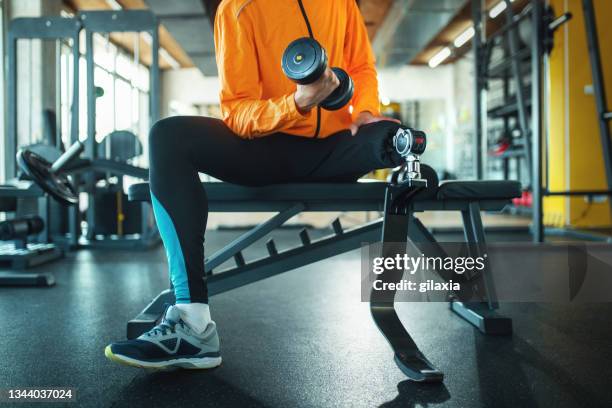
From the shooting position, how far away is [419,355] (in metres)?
1.02

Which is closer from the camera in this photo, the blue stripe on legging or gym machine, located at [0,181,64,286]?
the blue stripe on legging

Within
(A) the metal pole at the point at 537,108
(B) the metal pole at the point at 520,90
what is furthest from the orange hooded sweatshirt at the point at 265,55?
(B) the metal pole at the point at 520,90

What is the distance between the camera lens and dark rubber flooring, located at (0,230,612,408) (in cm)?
90

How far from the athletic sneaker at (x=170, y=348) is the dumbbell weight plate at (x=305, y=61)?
574mm

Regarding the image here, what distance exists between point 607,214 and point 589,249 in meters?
2.29

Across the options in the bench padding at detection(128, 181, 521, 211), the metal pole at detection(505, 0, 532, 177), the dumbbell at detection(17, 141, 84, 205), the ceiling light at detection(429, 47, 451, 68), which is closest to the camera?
the bench padding at detection(128, 181, 521, 211)

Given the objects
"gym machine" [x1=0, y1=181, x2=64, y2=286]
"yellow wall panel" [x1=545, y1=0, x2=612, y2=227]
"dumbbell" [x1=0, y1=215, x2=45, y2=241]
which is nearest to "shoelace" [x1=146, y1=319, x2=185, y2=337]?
"gym machine" [x1=0, y1=181, x2=64, y2=286]

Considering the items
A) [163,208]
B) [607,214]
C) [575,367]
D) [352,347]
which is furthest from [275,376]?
[607,214]

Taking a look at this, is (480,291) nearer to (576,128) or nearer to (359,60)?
(359,60)

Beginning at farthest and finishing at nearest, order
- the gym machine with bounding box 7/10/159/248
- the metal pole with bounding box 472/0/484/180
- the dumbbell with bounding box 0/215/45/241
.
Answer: the metal pole with bounding box 472/0/484/180 < the gym machine with bounding box 7/10/159/248 < the dumbbell with bounding box 0/215/45/241

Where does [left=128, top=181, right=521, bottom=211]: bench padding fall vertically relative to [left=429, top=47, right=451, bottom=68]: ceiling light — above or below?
below

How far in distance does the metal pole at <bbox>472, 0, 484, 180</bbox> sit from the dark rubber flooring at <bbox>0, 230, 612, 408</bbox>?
231 centimetres

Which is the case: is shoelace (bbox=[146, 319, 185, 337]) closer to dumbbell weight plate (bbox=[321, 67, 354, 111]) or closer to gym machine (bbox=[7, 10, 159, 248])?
dumbbell weight plate (bbox=[321, 67, 354, 111])

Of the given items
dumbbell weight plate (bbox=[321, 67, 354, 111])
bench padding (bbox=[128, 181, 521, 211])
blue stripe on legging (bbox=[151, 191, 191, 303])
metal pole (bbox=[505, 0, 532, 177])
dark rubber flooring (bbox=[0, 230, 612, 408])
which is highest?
metal pole (bbox=[505, 0, 532, 177])
